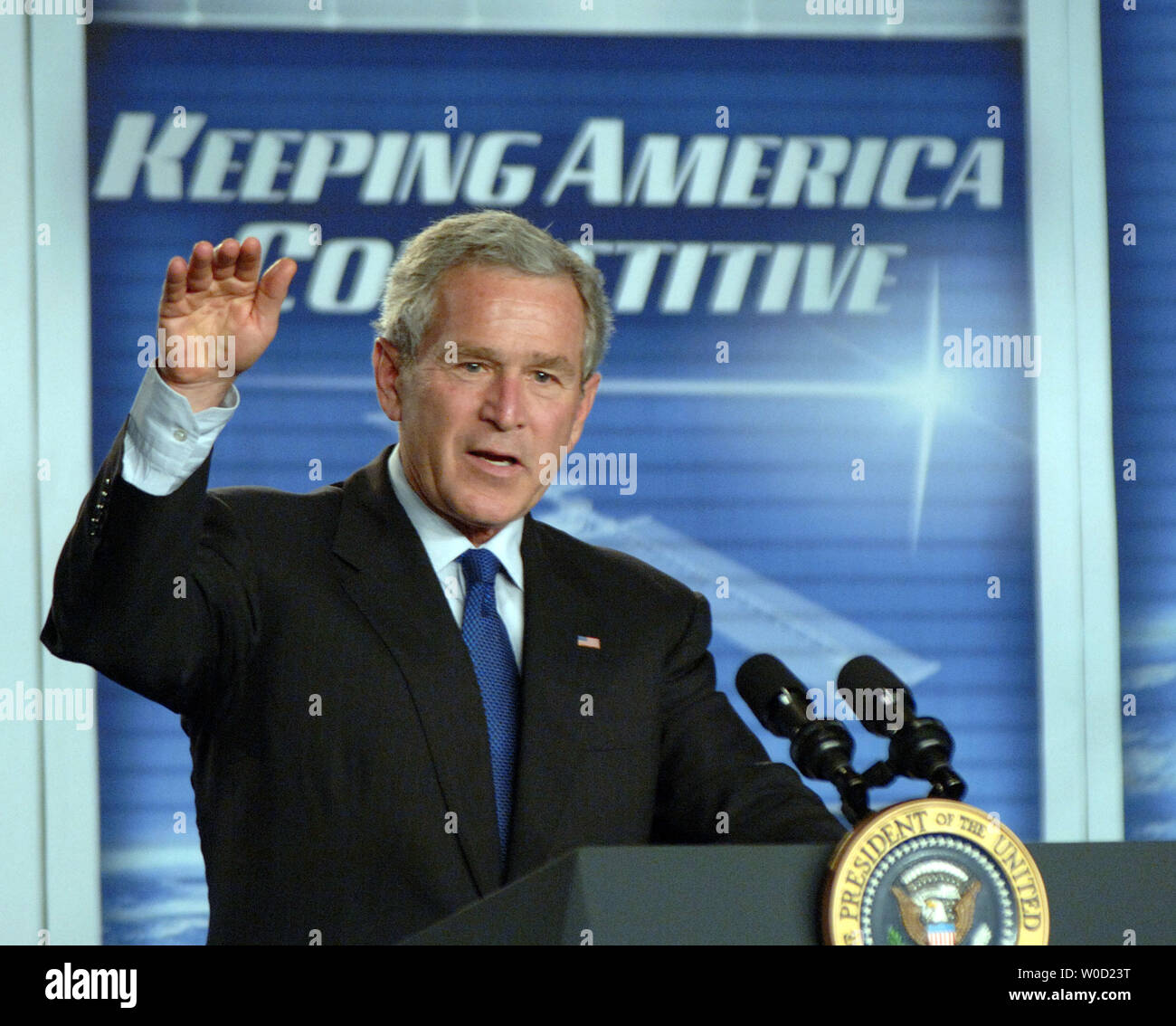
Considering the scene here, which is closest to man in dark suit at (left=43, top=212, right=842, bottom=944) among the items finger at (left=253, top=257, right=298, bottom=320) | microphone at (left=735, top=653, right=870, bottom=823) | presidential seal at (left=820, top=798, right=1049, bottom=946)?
finger at (left=253, top=257, right=298, bottom=320)

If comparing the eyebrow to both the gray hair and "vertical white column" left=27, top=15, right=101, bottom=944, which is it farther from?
"vertical white column" left=27, top=15, right=101, bottom=944

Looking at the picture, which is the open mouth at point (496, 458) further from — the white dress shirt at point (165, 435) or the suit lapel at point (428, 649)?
the white dress shirt at point (165, 435)

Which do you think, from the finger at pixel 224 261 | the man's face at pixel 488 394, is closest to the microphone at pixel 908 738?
the man's face at pixel 488 394

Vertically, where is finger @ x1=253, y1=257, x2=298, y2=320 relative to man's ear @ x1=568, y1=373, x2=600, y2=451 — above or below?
below

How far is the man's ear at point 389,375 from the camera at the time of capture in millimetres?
2316

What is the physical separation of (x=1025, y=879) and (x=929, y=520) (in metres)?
3.34

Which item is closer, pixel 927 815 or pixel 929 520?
pixel 927 815

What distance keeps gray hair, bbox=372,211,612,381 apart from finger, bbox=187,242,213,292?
0.57 meters

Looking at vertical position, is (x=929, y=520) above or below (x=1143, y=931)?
above

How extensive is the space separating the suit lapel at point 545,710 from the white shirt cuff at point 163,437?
1.96 feet

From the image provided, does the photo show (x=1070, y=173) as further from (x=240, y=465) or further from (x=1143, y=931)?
(x=1143, y=931)

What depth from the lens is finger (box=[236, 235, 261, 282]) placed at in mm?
1689

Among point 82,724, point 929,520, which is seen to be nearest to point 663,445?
point 929,520

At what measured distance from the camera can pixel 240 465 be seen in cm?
447
